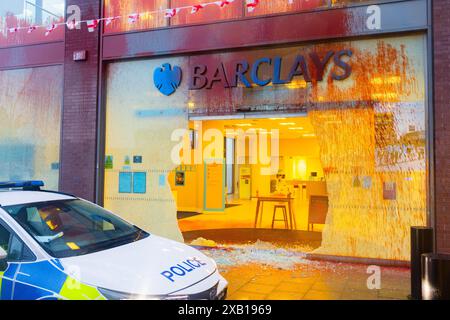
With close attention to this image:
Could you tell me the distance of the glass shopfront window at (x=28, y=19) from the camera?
9695 mm

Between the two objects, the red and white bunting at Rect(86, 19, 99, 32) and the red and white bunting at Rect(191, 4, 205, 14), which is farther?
the red and white bunting at Rect(86, 19, 99, 32)

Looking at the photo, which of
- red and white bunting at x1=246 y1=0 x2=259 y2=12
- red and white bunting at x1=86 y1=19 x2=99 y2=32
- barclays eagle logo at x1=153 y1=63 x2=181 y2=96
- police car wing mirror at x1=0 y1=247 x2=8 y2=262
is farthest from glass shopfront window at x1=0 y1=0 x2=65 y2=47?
police car wing mirror at x1=0 y1=247 x2=8 y2=262

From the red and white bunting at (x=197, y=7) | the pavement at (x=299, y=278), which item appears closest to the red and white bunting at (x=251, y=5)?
the red and white bunting at (x=197, y=7)

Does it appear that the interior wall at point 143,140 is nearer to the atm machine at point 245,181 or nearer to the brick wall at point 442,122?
the brick wall at point 442,122

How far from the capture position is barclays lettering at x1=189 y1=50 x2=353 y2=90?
299 inches

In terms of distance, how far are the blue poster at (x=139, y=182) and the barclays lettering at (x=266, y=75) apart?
79.4 inches

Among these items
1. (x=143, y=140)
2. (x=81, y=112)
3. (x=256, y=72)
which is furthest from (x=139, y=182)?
(x=256, y=72)

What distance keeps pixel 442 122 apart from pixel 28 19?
8703 millimetres

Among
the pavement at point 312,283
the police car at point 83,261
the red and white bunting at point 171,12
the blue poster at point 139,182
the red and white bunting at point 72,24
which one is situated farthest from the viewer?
the red and white bunting at point 72,24

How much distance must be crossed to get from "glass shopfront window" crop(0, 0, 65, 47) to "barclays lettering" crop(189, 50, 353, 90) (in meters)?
3.47

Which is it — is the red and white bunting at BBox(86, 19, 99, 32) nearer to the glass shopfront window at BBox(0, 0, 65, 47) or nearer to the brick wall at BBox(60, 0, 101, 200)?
the brick wall at BBox(60, 0, 101, 200)

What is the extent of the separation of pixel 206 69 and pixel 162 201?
2.70 metres

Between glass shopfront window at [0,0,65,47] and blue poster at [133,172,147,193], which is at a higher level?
glass shopfront window at [0,0,65,47]

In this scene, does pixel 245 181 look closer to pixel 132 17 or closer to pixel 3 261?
pixel 132 17
